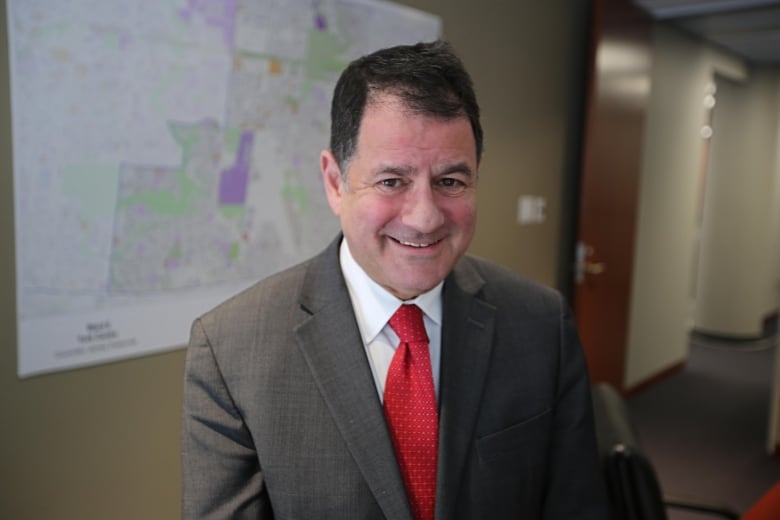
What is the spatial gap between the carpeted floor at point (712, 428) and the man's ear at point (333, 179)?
8.57 feet

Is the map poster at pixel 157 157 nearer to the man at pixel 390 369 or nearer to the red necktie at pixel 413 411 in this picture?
the man at pixel 390 369

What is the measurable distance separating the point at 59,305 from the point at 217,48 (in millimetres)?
868

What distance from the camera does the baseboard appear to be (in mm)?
4398

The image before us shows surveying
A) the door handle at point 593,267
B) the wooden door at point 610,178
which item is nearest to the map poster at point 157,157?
the wooden door at point 610,178

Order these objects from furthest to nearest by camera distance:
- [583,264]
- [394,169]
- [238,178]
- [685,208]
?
[685,208]
[583,264]
[238,178]
[394,169]

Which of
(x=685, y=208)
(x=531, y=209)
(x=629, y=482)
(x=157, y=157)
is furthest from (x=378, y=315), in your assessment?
(x=685, y=208)

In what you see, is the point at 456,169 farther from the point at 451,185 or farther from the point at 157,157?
the point at 157,157

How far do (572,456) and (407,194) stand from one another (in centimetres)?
55

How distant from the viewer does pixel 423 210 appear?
3.00ft

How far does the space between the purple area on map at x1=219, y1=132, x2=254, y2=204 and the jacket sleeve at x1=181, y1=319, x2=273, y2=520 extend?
1.08 m

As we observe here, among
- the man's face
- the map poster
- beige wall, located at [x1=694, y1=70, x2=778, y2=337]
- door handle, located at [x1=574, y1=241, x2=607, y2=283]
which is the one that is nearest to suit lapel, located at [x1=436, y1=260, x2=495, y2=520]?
the man's face

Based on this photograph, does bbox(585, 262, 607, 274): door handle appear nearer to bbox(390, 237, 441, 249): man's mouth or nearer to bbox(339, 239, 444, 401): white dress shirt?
bbox(339, 239, 444, 401): white dress shirt

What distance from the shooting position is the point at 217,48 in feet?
6.40

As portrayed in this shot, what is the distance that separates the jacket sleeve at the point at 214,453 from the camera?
3.14ft
